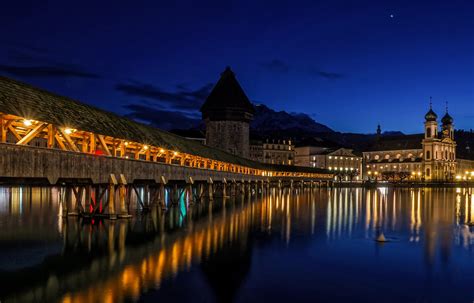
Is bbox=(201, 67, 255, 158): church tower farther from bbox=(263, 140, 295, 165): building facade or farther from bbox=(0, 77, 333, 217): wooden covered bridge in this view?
bbox=(263, 140, 295, 165): building facade

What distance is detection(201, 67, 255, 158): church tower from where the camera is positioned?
307 ft

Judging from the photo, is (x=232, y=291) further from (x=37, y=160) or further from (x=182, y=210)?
(x=182, y=210)

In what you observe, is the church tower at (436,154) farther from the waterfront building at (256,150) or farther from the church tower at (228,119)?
the church tower at (228,119)

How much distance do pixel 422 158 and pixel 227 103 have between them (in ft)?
312

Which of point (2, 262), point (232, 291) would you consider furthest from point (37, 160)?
point (232, 291)

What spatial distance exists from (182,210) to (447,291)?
2774 centimetres

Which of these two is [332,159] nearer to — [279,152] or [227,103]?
[279,152]

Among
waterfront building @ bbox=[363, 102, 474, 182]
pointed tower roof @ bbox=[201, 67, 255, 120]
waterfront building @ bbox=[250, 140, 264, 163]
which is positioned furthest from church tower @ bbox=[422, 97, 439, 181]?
pointed tower roof @ bbox=[201, 67, 255, 120]

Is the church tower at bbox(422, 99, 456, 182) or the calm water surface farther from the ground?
the church tower at bbox(422, 99, 456, 182)

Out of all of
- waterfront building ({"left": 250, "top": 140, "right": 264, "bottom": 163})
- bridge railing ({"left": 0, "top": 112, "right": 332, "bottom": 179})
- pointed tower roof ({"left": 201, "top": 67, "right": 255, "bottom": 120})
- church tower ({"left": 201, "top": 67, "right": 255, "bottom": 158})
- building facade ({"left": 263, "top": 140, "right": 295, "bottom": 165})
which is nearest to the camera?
bridge railing ({"left": 0, "top": 112, "right": 332, "bottom": 179})

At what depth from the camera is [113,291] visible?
14.6 meters

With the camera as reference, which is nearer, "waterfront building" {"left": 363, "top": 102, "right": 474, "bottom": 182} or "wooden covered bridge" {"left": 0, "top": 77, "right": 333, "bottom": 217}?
"wooden covered bridge" {"left": 0, "top": 77, "right": 333, "bottom": 217}

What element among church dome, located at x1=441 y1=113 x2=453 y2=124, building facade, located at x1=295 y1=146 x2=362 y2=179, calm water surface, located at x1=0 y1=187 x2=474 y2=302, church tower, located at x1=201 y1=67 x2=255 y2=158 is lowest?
calm water surface, located at x1=0 y1=187 x2=474 y2=302

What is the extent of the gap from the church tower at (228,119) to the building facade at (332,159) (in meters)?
78.1
